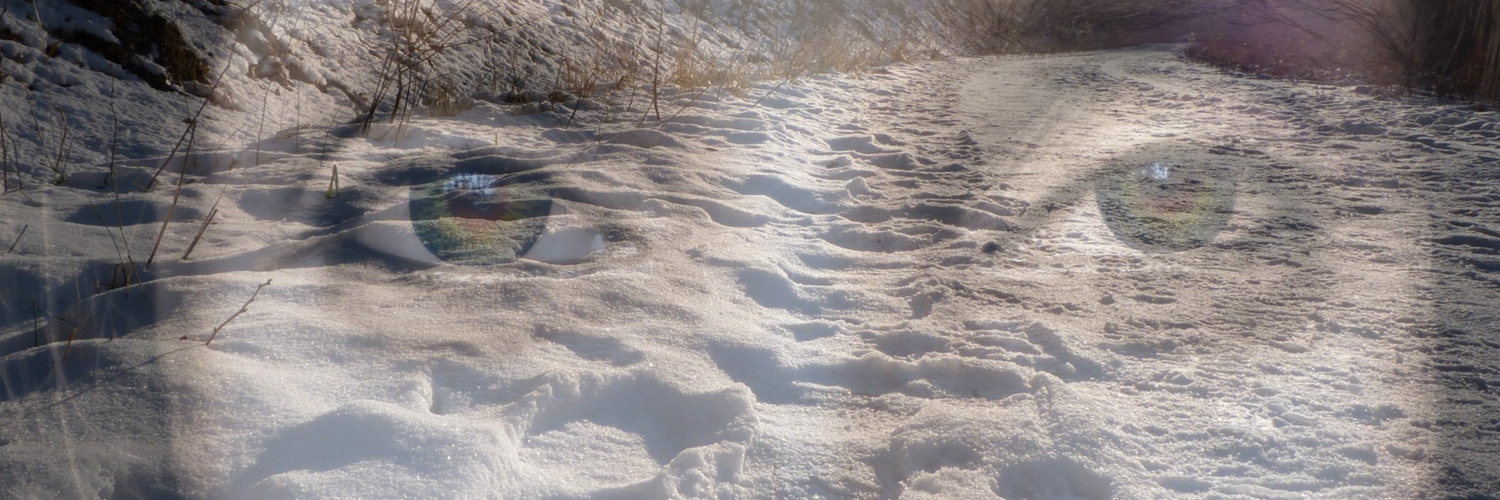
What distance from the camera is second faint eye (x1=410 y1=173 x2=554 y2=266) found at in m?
2.78

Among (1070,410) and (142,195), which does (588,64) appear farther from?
(1070,410)

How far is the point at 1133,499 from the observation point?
1.74m
